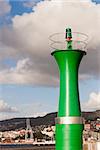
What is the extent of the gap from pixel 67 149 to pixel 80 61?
3565 mm

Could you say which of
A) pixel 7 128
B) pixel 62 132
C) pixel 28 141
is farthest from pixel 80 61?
pixel 7 128

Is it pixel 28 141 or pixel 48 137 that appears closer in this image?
pixel 28 141

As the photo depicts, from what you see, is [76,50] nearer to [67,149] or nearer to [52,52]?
[52,52]

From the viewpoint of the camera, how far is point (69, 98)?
15211 mm

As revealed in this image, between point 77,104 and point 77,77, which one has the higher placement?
point 77,77

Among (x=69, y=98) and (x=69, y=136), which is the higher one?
(x=69, y=98)

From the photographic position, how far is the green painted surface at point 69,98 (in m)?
14.9

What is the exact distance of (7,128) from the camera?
593 ft

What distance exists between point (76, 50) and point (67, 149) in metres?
3.93

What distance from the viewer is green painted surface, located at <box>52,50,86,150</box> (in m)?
14.9

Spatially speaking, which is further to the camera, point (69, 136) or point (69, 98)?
point (69, 98)

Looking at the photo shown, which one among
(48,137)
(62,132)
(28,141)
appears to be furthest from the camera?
(48,137)

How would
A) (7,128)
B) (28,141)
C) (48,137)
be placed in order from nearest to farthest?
1. (28,141)
2. (48,137)
3. (7,128)

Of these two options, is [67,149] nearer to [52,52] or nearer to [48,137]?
[52,52]
